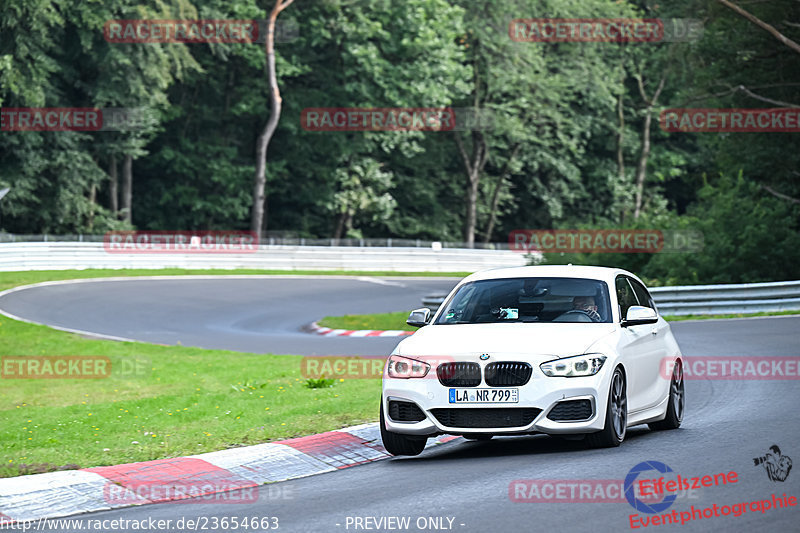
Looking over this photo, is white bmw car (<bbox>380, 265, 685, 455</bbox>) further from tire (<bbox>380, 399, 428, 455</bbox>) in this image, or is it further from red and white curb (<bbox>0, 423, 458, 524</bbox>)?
red and white curb (<bbox>0, 423, 458, 524</bbox>)

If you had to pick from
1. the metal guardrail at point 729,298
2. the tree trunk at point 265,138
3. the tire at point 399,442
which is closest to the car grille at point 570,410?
the tire at point 399,442

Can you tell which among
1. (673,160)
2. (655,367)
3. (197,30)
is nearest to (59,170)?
(197,30)

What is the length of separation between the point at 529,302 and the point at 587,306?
505 millimetres

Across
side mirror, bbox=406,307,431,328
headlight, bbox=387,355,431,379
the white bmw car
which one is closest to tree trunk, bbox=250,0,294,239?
side mirror, bbox=406,307,431,328

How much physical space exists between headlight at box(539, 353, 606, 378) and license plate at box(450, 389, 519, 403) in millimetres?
308

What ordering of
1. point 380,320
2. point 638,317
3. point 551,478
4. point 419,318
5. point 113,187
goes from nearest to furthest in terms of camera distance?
point 551,478, point 638,317, point 419,318, point 380,320, point 113,187

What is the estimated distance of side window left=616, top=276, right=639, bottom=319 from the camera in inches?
440

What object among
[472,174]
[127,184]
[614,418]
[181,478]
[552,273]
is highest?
[472,174]

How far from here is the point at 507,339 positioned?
32.4 ft

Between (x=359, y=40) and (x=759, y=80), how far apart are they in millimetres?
26301

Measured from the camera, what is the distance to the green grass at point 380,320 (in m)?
27.7

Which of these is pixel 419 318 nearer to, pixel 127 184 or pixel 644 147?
pixel 127 184

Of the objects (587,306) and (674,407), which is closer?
(587,306)

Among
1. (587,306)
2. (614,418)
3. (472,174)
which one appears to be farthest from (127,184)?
(614,418)
